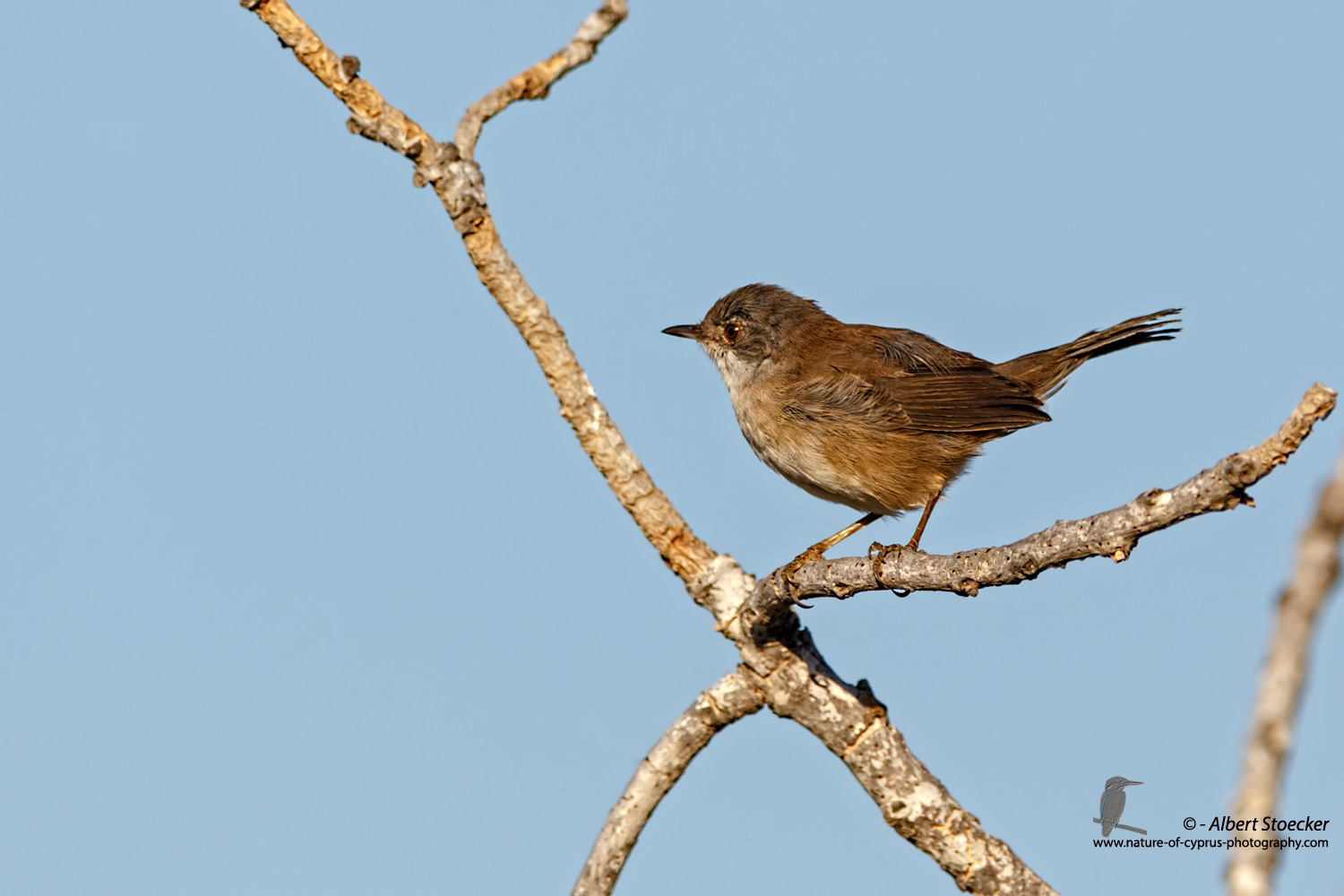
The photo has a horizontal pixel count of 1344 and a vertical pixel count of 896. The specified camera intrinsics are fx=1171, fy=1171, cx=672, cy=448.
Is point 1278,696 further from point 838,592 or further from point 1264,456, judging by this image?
point 838,592

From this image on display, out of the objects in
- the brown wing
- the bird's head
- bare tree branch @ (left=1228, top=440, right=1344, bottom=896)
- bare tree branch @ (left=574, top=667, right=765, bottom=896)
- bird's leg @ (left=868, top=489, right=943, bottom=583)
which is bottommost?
bare tree branch @ (left=1228, top=440, right=1344, bottom=896)

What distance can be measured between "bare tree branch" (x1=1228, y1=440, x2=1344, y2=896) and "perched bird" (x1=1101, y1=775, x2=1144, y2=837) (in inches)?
158

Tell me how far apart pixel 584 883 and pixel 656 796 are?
515 mm

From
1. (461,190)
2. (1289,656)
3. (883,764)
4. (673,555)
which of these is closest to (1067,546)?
(883,764)

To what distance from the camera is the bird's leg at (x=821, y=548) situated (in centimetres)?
563

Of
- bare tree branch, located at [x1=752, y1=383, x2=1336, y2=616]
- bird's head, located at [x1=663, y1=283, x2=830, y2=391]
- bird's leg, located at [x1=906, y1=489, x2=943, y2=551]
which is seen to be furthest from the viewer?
bird's head, located at [x1=663, y1=283, x2=830, y2=391]

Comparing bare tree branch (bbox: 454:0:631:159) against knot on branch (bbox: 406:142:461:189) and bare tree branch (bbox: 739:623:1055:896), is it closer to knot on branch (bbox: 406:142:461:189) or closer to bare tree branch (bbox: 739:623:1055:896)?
knot on branch (bbox: 406:142:461:189)

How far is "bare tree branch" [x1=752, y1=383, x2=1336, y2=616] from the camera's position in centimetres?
350

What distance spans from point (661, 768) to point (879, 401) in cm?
302

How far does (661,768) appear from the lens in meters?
5.63

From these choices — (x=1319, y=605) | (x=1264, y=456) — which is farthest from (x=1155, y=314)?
(x=1319, y=605)

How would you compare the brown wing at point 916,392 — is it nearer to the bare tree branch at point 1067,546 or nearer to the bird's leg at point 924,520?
the bird's leg at point 924,520

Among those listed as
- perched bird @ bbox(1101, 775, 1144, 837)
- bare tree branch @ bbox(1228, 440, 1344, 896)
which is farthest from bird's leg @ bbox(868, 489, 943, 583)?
bare tree branch @ bbox(1228, 440, 1344, 896)

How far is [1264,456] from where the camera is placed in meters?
3.51
